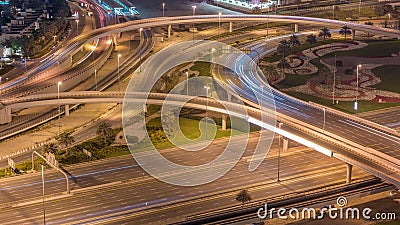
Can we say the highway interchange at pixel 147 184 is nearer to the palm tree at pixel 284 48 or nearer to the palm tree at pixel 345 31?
the palm tree at pixel 284 48

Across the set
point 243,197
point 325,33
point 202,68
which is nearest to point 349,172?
point 243,197

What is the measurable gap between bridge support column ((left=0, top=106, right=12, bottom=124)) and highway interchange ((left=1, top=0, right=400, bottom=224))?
66.9 feet

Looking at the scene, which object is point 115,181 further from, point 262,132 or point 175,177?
point 262,132

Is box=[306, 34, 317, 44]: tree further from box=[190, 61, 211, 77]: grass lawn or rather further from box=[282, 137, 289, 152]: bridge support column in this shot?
box=[282, 137, 289, 152]: bridge support column

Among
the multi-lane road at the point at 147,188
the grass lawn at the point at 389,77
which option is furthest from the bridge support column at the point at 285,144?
the grass lawn at the point at 389,77

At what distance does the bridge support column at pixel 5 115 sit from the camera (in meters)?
99.5

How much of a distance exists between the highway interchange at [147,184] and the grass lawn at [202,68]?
111 feet

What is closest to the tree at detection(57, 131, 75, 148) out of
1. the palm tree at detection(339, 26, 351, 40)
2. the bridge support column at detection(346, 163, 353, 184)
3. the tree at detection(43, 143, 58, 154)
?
the tree at detection(43, 143, 58, 154)

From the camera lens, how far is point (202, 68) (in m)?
129

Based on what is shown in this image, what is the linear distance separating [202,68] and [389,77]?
3356 cm

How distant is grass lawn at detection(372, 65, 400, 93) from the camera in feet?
385

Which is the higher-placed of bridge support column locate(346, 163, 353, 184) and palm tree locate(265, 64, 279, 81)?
palm tree locate(265, 64, 279, 81)

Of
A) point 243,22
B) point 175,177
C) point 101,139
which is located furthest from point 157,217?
point 243,22

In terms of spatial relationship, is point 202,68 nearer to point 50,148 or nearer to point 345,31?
point 345,31
